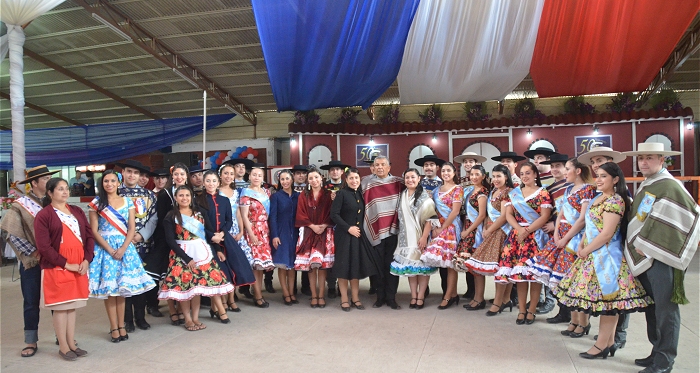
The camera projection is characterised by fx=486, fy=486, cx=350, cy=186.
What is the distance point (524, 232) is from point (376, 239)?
1.53 metres

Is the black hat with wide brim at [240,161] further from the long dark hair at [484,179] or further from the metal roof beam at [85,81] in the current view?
the metal roof beam at [85,81]

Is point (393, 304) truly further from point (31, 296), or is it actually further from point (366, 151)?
point (366, 151)

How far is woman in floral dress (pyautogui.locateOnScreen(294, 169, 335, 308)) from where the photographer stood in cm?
514

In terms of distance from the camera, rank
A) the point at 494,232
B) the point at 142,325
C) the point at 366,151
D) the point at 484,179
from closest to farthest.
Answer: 1. the point at 142,325
2. the point at 494,232
3. the point at 484,179
4. the point at 366,151

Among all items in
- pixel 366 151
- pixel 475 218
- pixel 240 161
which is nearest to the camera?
pixel 475 218

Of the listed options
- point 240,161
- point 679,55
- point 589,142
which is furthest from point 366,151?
point 240,161

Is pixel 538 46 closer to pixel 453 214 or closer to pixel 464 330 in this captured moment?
pixel 453 214

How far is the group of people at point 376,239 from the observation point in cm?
319

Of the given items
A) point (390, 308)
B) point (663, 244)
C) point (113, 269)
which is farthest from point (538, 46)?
point (113, 269)

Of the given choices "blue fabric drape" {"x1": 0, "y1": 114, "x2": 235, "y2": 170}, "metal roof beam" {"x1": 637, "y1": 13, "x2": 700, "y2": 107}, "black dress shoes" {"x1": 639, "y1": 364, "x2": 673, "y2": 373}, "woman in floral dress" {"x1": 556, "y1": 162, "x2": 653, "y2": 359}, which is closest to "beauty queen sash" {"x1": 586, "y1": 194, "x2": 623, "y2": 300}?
"woman in floral dress" {"x1": 556, "y1": 162, "x2": 653, "y2": 359}

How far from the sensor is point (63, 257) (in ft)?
11.7

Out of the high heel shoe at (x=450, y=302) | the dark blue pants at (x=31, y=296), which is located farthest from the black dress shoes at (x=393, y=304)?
the dark blue pants at (x=31, y=296)

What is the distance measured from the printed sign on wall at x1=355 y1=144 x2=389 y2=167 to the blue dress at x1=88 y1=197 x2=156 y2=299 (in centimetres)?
978

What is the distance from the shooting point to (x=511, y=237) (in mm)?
4480
